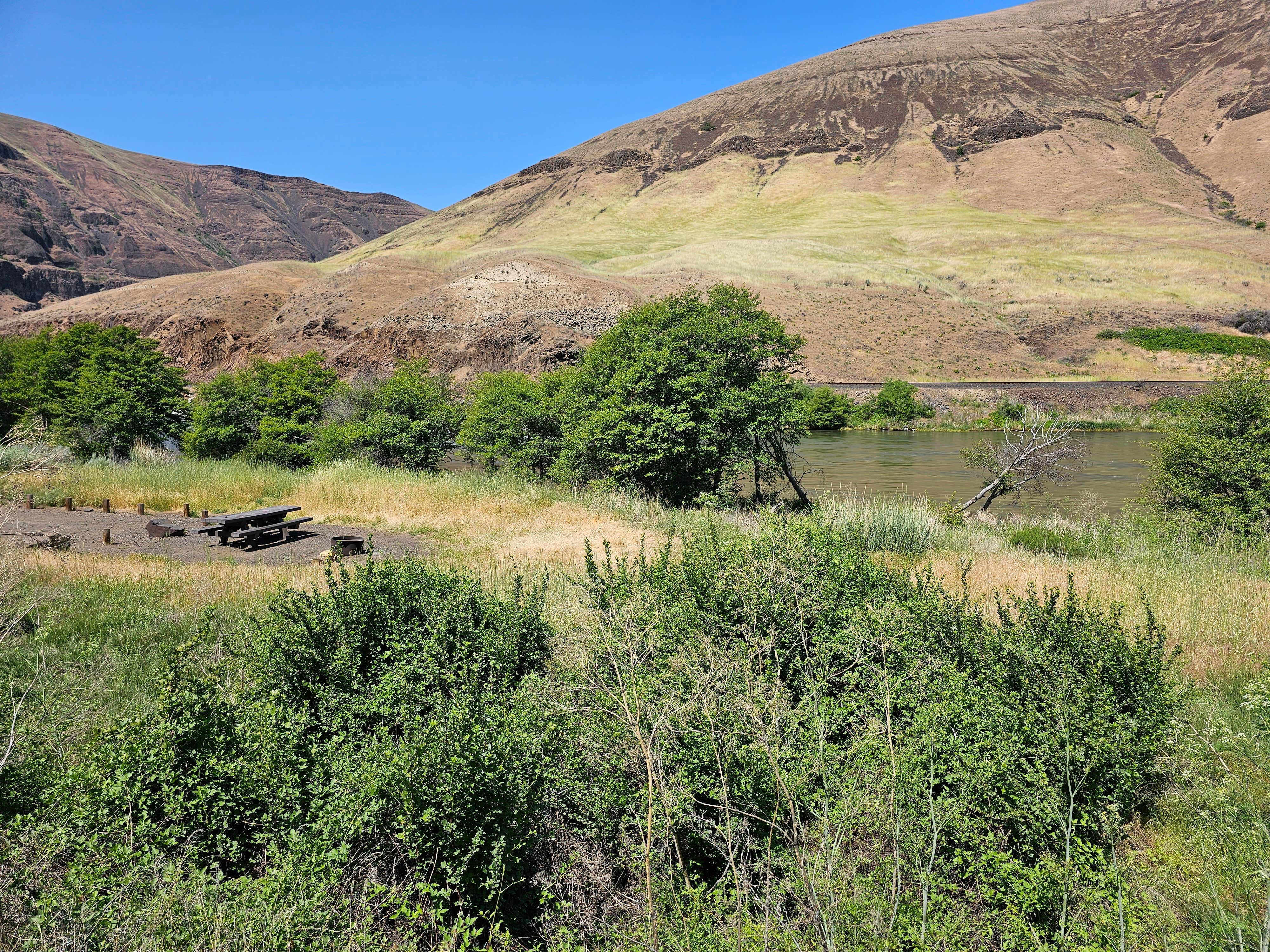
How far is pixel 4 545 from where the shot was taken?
759 centimetres

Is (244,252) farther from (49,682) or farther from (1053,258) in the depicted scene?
(49,682)

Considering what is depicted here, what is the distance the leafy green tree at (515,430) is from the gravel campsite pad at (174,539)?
6.66 metres

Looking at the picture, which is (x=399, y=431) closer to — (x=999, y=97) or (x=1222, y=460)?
(x=1222, y=460)

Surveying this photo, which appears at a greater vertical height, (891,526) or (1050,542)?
(891,526)

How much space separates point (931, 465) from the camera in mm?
27172

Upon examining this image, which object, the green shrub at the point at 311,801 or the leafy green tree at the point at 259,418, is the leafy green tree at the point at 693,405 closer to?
the leafy green tree at the point at 259,418

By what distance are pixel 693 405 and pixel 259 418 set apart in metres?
15.4

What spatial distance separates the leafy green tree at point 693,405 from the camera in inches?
594

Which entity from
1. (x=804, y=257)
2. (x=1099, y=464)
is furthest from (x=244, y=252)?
(x=1099, y=464)

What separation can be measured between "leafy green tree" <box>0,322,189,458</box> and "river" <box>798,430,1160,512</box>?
20447 mm

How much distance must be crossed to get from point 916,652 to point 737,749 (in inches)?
75.0

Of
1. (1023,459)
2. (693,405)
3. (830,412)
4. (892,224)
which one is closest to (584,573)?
(693,405)

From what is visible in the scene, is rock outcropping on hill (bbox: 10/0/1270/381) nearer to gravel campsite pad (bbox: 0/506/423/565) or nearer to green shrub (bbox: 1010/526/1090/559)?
gravel campsite pad (bbox: 0/506/423/565)

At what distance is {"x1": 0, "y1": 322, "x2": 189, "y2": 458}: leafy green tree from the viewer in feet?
64.4
